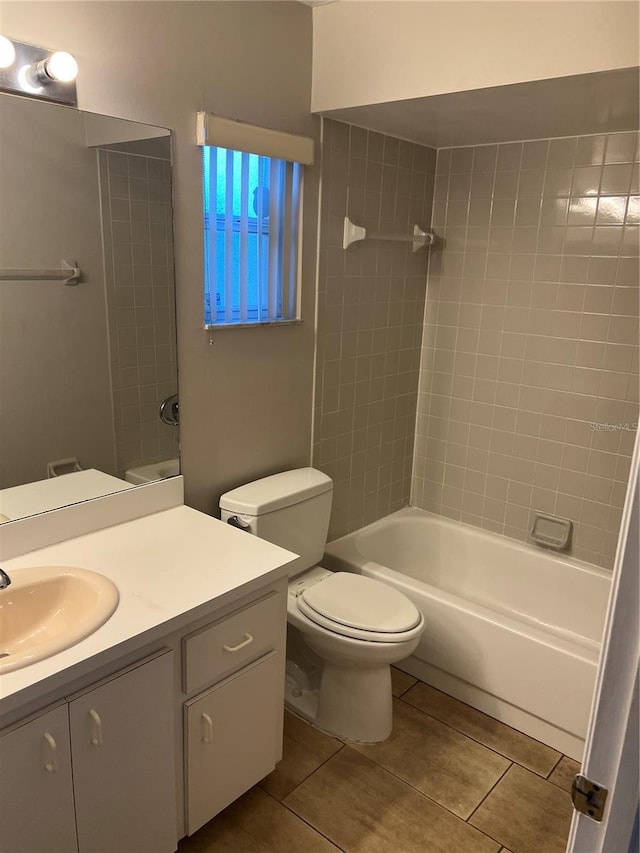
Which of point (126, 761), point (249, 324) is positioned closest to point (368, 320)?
point (249, 324)

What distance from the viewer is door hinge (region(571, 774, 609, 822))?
0.85 meters

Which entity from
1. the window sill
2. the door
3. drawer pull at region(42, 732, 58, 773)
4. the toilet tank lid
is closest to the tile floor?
drawer pull at region(42, 732, 58, 773)

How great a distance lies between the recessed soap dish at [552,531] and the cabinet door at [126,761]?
1.81 metres

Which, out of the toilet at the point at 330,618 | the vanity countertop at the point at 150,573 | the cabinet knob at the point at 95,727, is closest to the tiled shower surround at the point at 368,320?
the toilet at the point at 330,618

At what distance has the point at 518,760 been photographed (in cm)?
214

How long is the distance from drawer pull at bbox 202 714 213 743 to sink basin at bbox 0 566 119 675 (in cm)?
41

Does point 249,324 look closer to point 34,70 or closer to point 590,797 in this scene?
point 34,70

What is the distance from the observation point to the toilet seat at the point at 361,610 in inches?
80.4

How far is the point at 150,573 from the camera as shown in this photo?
1644 mm

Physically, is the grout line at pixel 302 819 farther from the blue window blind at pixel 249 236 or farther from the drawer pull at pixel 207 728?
the blue window blind at pixel 249 236

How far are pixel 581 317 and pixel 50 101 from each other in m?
1.98

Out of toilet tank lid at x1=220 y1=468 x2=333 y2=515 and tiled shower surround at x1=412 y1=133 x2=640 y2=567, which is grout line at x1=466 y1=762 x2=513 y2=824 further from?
toilet tank lid at x1=220 y1=468 x2=333 y2=515

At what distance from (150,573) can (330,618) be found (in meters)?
0.69

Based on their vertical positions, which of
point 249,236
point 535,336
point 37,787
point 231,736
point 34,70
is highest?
point 34,70
